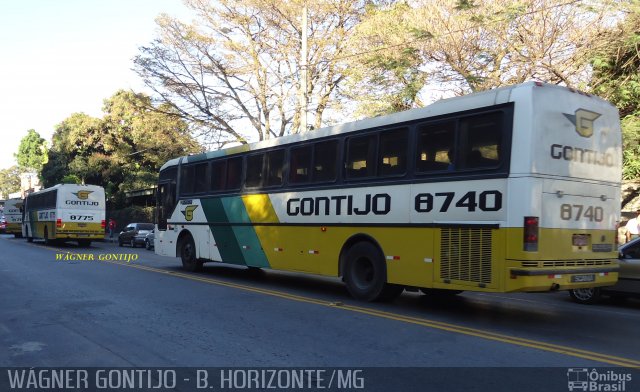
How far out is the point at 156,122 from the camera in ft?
103

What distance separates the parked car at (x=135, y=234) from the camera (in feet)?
97.3

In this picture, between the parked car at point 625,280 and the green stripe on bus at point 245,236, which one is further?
the green stripe on bus at point 245,236

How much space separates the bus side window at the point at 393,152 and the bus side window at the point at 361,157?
0.66 ft

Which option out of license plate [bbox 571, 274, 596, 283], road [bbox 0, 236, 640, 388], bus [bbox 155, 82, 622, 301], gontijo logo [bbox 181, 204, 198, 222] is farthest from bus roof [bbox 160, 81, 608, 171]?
gontijo logo [bbox 181, 204, 198, 222]

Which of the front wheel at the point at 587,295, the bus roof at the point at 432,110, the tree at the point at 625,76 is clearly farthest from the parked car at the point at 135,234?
the front wheel at the point at 587,295

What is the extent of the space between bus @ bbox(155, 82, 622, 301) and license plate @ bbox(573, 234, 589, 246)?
0.03 meters

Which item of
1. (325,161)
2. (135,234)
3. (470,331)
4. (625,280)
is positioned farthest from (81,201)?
(625,280)

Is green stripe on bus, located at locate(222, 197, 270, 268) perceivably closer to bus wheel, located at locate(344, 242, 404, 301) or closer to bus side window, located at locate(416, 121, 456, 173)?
bus wheel, located at locate(344, 242, 404, 301)

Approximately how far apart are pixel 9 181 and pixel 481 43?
128042 mm

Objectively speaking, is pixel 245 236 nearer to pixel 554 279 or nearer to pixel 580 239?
pixel 554 279

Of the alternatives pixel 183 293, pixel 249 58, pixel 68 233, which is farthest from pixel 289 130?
pixel 183 293

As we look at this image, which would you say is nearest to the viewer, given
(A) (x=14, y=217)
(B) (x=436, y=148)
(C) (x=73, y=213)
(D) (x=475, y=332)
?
(D) (x=475, y=332)

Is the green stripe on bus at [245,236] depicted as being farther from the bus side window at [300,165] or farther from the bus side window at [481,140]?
the bus side window at [481,140]

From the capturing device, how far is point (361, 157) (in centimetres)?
1026
